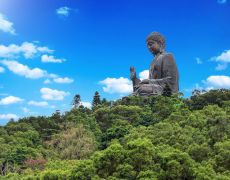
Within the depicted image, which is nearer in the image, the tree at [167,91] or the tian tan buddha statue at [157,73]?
the tree at [167,91]

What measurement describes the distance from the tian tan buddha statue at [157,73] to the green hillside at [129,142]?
1106 millimetres

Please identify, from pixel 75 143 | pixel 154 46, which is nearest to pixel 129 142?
pixel 75 143

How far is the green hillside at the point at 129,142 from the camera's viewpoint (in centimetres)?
1227

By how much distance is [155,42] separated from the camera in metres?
31.6

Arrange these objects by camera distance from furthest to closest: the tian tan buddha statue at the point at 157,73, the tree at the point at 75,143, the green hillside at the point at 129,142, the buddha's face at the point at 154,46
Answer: the buddha's face at the point at 154,46, the tian tan buddha statue at the point at 157,73, the tree at the point at 75,143, the green hillside at the point at 129,142

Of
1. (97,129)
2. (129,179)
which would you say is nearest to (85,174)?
(129,179)

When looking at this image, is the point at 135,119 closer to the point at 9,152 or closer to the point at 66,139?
the point at 66,139

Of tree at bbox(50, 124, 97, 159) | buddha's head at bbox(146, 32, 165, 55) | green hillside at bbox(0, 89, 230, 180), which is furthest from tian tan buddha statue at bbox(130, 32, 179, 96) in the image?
tree at bbox(50, 124, 97, 159)

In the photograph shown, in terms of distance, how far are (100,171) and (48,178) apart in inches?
73.7

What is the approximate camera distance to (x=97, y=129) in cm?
2411

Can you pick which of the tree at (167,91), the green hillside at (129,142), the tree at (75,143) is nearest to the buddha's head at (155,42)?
the tree at (167,91)

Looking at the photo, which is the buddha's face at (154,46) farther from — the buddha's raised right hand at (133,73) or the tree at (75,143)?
the tree at (75,143)

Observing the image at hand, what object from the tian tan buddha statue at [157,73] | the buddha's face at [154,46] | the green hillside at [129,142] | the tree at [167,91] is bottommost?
the green hillside at [129,142]

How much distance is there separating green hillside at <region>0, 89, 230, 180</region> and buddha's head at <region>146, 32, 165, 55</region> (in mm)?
4629
